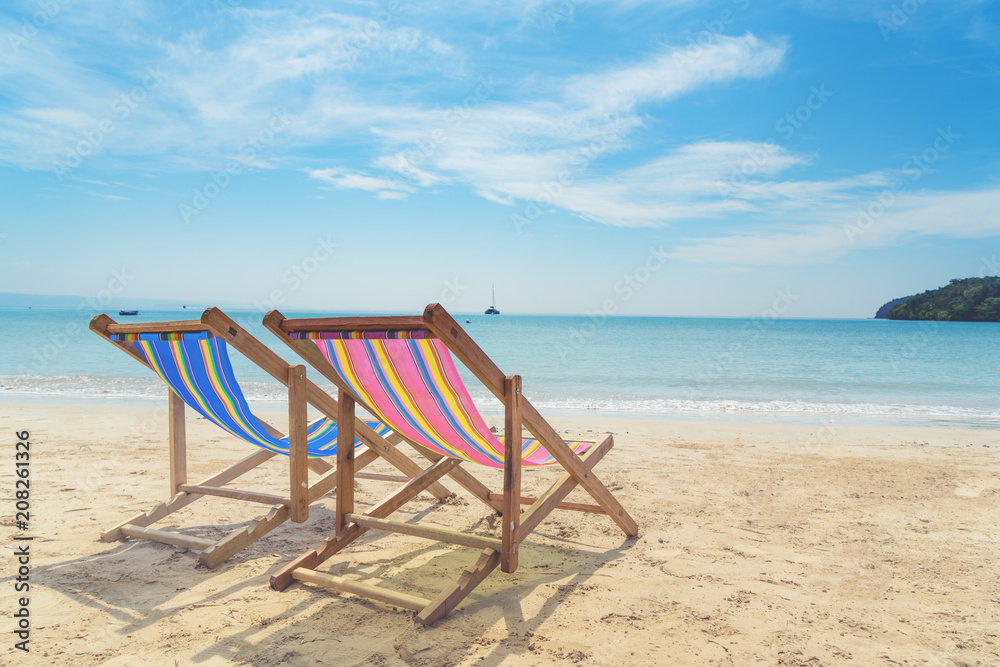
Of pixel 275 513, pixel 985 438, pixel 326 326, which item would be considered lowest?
pixel 985 438

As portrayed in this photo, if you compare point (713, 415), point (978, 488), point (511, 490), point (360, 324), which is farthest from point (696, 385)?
point (360, 324)

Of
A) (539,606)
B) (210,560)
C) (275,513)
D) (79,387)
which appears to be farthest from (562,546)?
A: (79,387)

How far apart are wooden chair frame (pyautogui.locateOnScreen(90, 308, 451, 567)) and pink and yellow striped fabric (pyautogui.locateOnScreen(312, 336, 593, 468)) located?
1.09ft

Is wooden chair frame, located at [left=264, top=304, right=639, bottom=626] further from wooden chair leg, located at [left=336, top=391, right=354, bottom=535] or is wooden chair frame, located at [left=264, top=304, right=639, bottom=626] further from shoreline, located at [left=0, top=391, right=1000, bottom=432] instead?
shoreline, located at [left=0, top=391, right=1000, bottom=432]

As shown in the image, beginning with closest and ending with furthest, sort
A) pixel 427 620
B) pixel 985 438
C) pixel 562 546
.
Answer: pixel 427 620 → pixel 562 546 → pixel 985 438

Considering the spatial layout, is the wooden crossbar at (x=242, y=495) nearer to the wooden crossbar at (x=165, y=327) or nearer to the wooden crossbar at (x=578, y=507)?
the wooden crossbar at (x=165, y=327)

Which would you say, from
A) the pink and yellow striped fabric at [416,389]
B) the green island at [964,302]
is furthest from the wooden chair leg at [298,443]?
the green island at [964,302]

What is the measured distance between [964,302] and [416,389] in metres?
71.6

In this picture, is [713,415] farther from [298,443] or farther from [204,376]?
[204,376]

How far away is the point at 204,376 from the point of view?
2885 millimetres

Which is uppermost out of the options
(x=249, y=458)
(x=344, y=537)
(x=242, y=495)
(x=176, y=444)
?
(x=176, y=444)

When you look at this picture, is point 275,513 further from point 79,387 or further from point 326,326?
point 79,387

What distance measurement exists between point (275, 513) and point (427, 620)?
47.0 inches

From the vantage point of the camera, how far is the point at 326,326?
2.33 m
